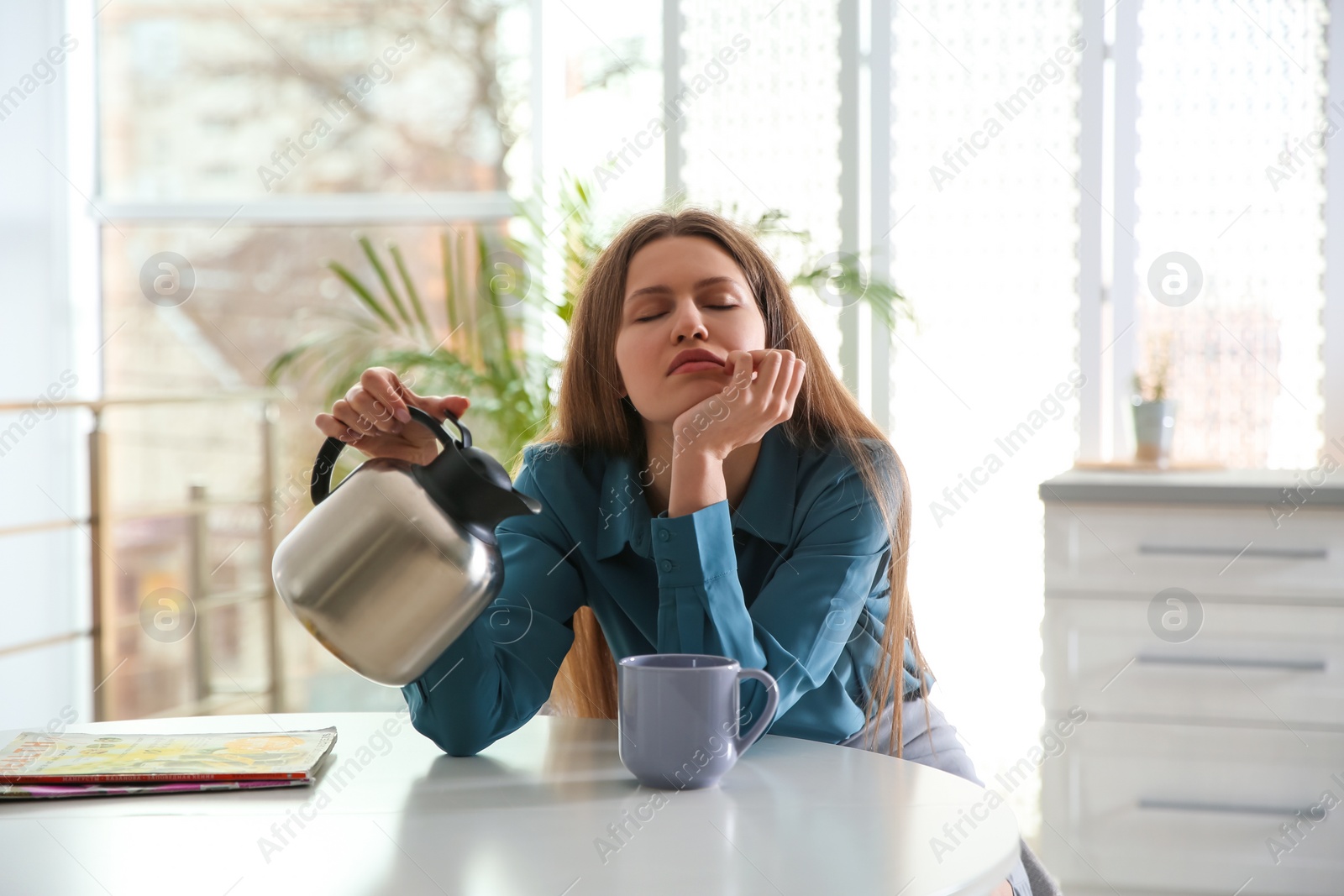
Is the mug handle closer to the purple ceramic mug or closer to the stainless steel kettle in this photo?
the purple ceramic mug

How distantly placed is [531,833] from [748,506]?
19.8 inches

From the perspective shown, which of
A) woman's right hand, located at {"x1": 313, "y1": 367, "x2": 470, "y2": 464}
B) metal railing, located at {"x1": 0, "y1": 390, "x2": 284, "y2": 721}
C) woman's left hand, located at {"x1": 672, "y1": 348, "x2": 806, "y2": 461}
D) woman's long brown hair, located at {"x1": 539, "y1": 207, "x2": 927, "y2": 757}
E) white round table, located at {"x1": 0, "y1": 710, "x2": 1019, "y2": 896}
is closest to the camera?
white round table, located at {"x1": 0, "y1": 710, "x2": 1019, "y2": 896}

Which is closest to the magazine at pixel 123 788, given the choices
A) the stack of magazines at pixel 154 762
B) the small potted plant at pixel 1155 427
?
the stack of magazines at pixel 154 762

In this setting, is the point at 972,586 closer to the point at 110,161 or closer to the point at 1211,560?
the point at 1211,560

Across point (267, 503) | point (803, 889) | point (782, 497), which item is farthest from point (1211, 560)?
point (267, 503)

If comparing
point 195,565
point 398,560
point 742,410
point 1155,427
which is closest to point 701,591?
point 742,410

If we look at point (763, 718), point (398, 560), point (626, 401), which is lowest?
point (763, 718)

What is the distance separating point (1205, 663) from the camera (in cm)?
195

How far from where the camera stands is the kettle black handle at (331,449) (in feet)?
2.62

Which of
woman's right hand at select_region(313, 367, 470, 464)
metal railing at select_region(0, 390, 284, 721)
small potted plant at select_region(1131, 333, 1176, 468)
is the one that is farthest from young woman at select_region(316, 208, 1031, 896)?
metal railing at select_region(0, 390, 284, 721)

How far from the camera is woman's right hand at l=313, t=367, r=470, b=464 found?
0.85 m

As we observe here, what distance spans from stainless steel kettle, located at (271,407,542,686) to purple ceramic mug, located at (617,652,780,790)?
0.13m

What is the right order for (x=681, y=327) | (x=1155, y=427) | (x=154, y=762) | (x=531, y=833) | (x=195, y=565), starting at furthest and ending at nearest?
(x=195, y=565), (x=1155, y=427), (x=681, y=327), (x=154, y=762), (x=531, y=833)

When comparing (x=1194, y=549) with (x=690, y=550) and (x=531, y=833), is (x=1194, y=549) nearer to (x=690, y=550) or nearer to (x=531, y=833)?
(x=690, y=550)
